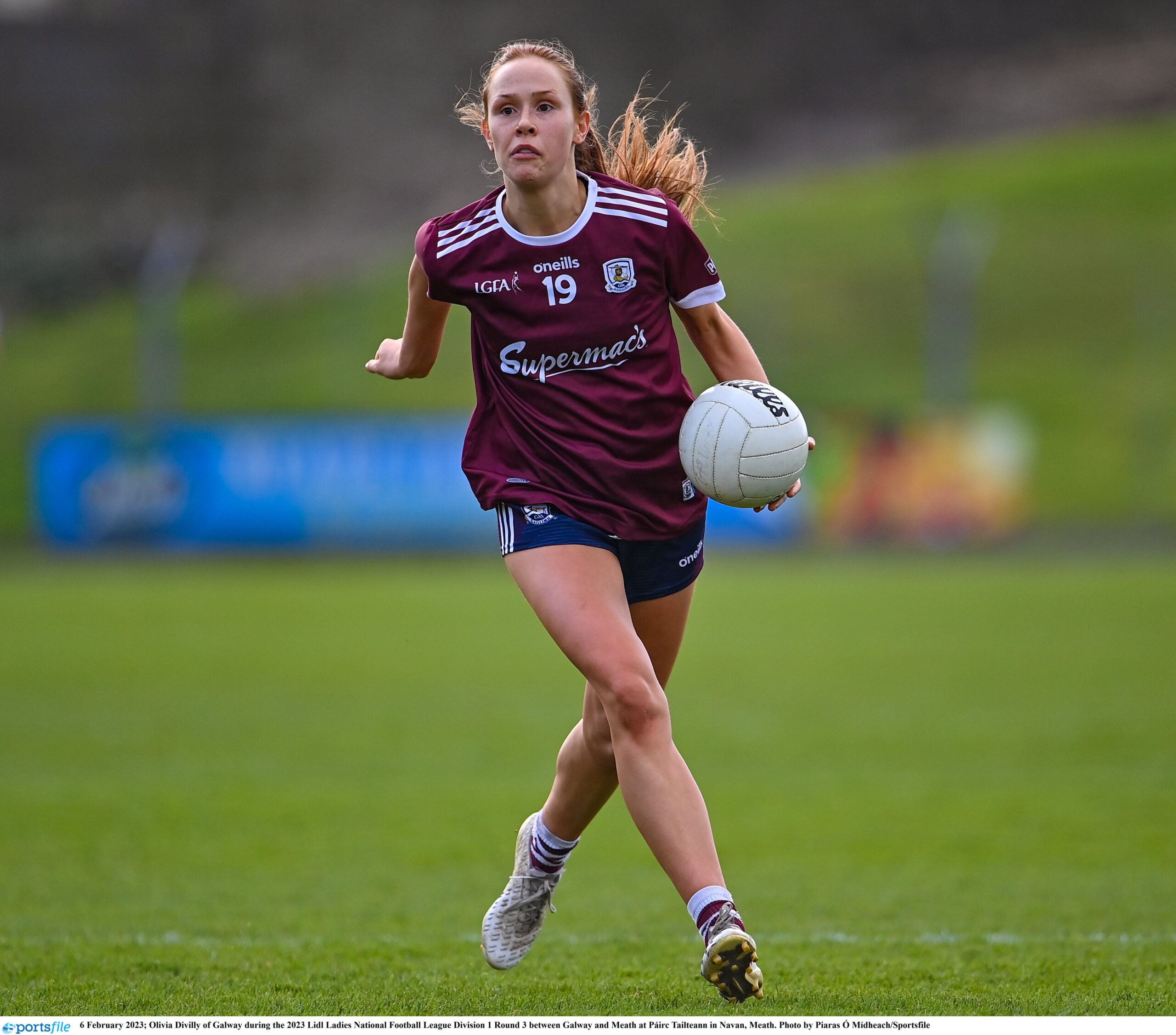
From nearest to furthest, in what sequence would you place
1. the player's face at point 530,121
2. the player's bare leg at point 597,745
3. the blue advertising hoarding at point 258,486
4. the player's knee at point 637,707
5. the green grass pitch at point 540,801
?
the player's knee at point 637,707, the player's face at point 530,121, the player's bare leg at point 597,745, the green grass pitch at point 540,801, the blue advertising hoarding at point 258,486

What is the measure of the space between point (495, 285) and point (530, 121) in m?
0.46

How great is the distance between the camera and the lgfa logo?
4.18 meters

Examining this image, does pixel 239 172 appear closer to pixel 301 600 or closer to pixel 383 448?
pixel 383 448

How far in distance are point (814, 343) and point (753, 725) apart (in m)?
27.8

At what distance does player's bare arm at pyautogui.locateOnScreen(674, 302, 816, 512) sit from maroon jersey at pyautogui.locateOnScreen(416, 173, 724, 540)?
0.25 ft

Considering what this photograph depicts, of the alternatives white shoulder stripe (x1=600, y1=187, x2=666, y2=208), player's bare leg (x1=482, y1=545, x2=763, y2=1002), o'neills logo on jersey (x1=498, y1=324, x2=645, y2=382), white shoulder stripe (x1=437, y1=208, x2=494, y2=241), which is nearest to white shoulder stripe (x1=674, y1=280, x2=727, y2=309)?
o'neills logo on jersey (x1=498, y1=324, x2=645, y2=382)

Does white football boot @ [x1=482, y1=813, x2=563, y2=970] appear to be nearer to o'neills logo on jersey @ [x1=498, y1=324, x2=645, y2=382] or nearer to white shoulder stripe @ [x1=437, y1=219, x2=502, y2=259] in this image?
o'neills logo on jersey @ [x1=498, y1=324, x2=645, y2=382]

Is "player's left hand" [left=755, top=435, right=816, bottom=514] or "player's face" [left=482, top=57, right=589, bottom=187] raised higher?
"player's face" [left=482, top=57, right=589, bottom=187]

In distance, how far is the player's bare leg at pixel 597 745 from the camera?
4395 mm

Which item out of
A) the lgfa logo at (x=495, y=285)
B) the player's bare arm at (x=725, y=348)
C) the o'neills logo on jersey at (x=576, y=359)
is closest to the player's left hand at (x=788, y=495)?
the player's bare arm at (x=725, y=348)

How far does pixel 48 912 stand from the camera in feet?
18.7
